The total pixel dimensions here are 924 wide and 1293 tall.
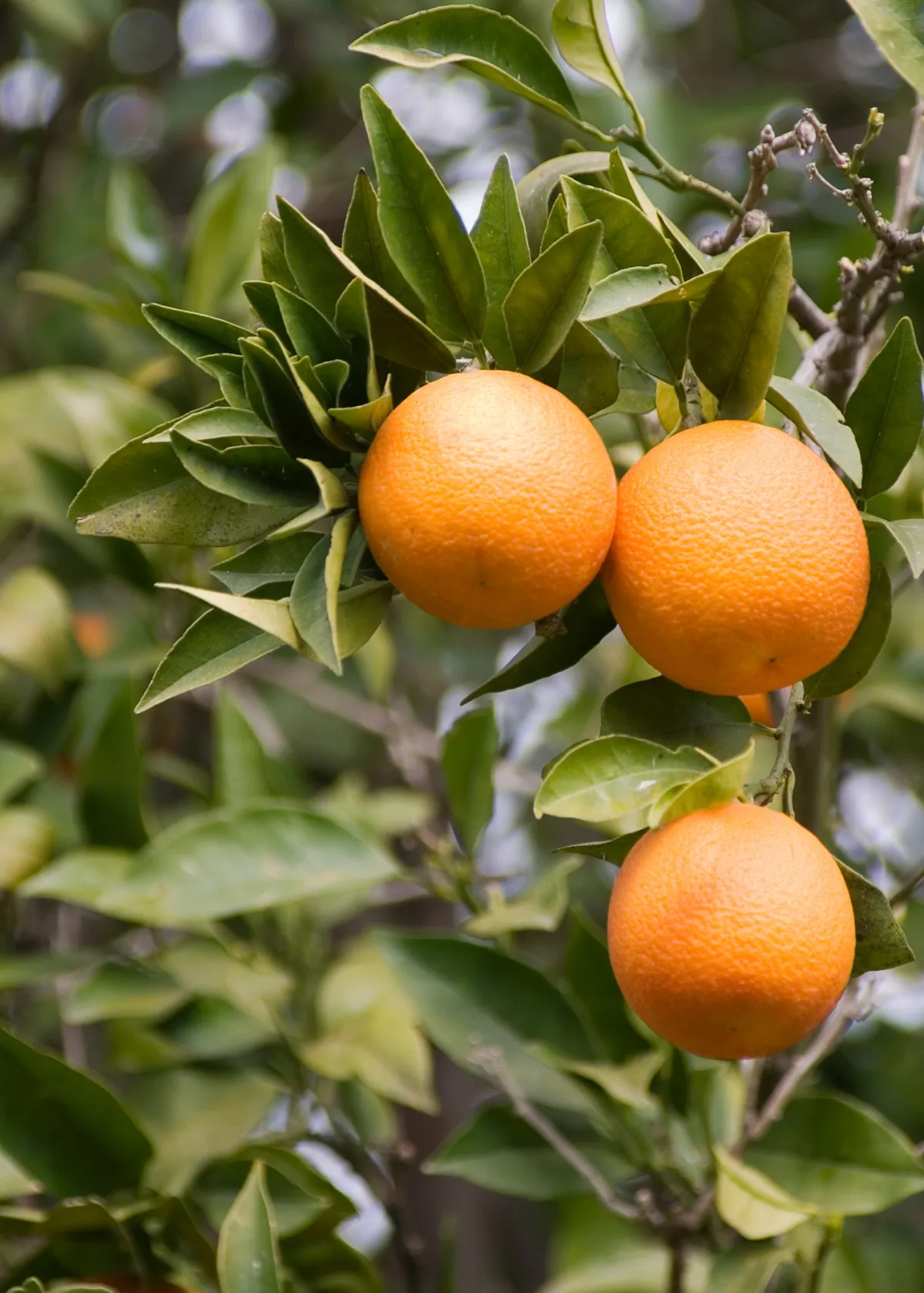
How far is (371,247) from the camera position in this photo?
32.4 inches

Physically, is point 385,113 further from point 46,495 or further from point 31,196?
point 31,196

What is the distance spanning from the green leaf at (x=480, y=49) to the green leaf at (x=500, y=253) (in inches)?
5.5

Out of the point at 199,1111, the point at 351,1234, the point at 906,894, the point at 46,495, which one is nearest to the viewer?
the point at 906,894

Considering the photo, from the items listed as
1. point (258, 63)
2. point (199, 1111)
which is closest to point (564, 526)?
point (199, 1111)

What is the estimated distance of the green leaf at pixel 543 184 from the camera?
0.87m

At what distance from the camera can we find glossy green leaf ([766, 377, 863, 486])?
2.41 ft

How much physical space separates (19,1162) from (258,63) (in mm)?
2122

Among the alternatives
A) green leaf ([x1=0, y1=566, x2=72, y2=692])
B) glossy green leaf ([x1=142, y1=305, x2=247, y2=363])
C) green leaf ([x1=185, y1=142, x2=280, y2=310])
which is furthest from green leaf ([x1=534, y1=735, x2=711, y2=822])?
green leaf ([x1=185, y1=142, x2=280, y2=310])

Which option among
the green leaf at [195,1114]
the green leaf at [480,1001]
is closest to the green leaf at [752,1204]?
the green leaf at [480,1001]

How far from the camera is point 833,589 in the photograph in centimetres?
73

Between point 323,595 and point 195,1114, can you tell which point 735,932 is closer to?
point 323,595

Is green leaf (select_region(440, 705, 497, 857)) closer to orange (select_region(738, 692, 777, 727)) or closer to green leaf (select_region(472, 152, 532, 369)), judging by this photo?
orange (select_region(738, 692, 777, 727))

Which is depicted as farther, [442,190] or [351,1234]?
[351,1234]

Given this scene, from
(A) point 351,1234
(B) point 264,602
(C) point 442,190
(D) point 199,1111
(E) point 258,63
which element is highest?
(C) point 442,190
